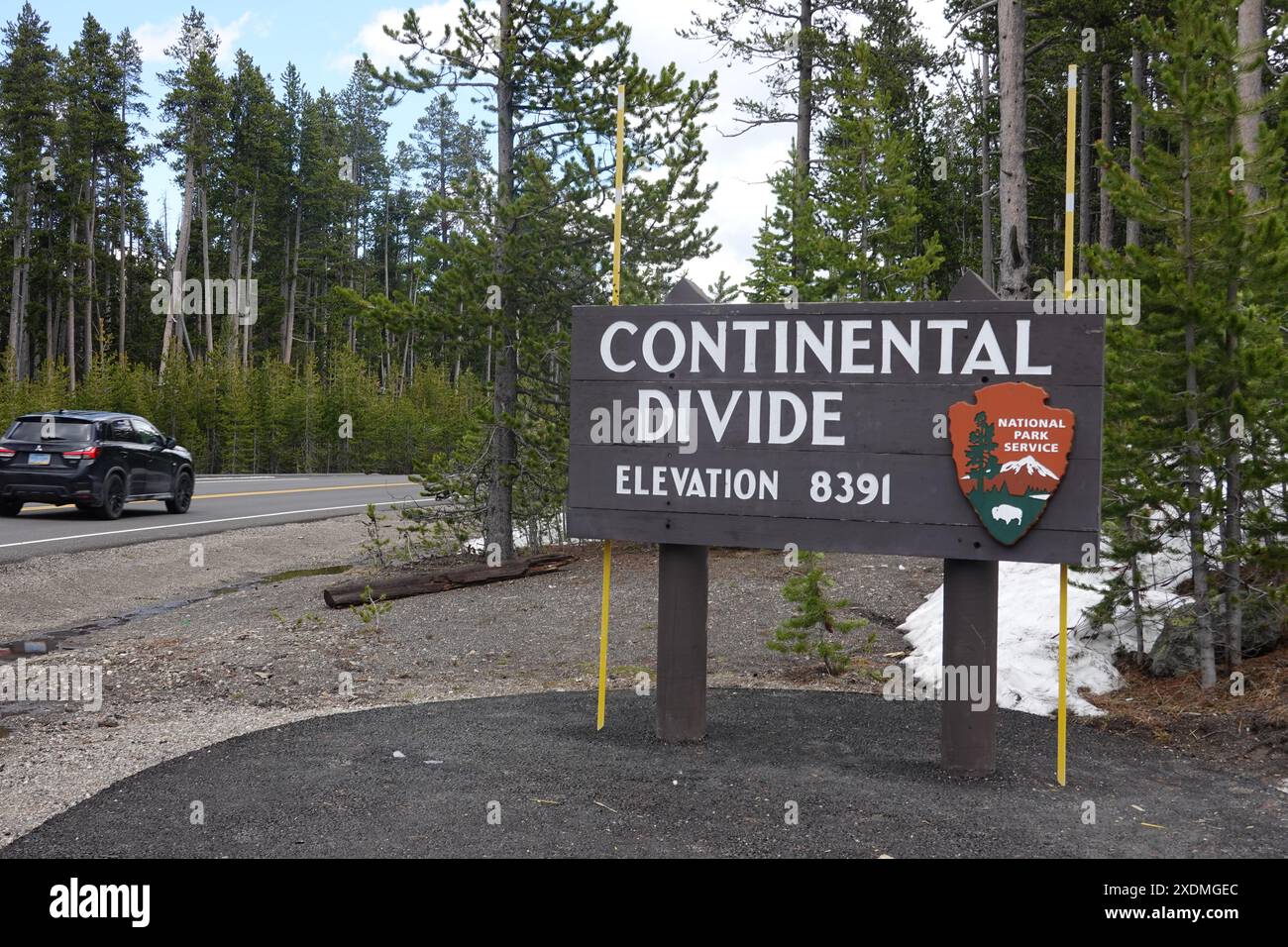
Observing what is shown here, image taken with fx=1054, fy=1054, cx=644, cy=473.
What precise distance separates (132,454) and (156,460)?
2.26 ft

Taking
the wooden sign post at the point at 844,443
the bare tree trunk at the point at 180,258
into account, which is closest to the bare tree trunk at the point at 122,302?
the bare tree trunk at the point at 180,258

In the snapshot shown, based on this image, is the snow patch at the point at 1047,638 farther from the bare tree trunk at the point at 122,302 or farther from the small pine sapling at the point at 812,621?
the bare tree trunk at the point at 122,302

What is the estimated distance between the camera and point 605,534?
6.74m

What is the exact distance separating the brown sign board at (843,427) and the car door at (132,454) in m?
14.5

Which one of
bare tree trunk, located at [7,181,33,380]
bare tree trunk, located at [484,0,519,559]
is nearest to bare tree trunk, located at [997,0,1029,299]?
bare tree trunk, located at [484,0,519,559]

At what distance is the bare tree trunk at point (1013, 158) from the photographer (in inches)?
528

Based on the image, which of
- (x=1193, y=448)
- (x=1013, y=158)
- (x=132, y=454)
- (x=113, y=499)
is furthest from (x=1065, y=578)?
(x=132, y=454)

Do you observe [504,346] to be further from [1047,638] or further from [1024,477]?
[1024,477]

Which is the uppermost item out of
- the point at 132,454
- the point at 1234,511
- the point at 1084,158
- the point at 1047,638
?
the point at 1084,158

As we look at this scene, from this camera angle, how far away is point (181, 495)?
20141mm

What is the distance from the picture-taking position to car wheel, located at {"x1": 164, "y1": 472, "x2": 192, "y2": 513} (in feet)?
65.5

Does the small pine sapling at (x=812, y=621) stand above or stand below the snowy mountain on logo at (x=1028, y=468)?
below

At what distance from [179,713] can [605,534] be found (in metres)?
3.58

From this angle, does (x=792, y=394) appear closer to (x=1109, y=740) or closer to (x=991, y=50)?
(x=1109, y=740)
